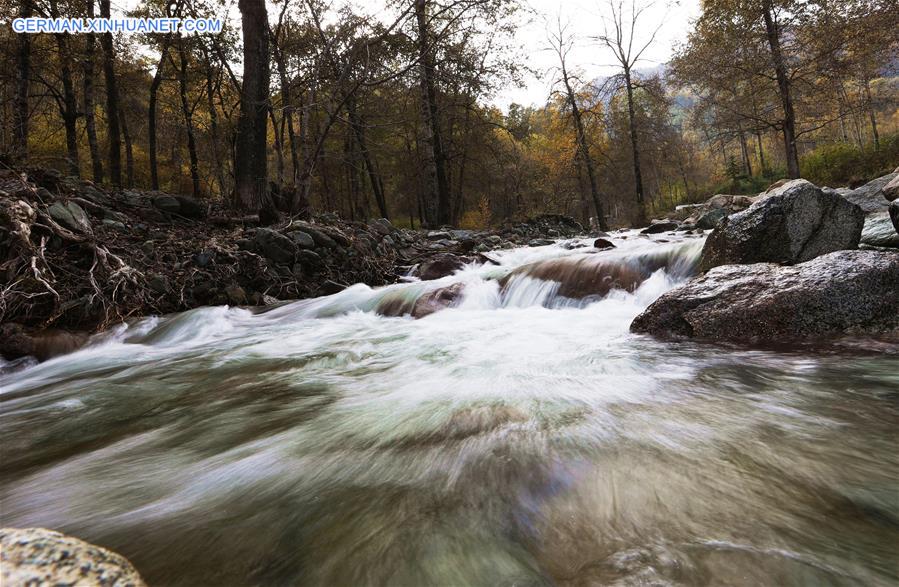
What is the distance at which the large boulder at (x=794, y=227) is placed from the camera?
4.29 m

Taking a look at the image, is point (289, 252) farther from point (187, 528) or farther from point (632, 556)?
point (632, 556)

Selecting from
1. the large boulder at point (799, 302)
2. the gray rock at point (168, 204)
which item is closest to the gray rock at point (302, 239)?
the gray rock at point (168, 204)

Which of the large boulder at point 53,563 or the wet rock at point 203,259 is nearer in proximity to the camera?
the large boulder at point 53,563

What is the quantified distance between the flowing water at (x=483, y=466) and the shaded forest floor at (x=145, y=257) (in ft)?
3.66

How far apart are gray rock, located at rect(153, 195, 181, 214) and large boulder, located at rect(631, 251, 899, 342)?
8.54 m

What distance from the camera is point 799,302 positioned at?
3.05 m

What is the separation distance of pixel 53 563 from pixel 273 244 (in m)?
6.44

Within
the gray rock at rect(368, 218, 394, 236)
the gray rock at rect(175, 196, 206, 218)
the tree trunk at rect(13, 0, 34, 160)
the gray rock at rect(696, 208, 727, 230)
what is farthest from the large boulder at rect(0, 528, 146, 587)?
the gray rock at rect(696, 208, 727, 230)

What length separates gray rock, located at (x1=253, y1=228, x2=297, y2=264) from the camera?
675 centimetres

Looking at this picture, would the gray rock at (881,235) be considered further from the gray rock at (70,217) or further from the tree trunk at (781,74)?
the tree trunk at (781,74)

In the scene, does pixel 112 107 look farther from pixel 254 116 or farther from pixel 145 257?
pixel 145 257

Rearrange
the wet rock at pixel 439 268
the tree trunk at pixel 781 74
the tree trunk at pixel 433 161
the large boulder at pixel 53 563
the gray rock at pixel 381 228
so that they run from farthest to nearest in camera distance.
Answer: the tree trunk at pixel 433 161, the tree trunk at pixel 781 74, the gray rock at pixel 381 228, the wet rock at pixel 439 268, the large boulder at pixel 53 563

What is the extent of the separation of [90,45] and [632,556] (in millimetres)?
16860

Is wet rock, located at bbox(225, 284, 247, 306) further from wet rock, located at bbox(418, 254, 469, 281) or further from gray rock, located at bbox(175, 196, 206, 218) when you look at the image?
wet rock, located at bbox(418, 254, 469, 281)
